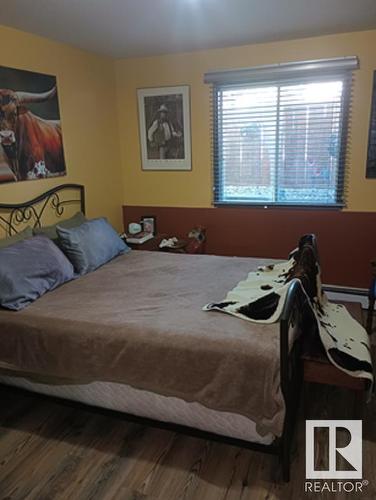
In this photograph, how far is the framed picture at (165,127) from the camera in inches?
146

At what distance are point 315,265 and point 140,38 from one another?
226 centimetres

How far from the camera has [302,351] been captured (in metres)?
1.96

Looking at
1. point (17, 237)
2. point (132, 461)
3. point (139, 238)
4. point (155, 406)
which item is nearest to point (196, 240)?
point (139, 238)

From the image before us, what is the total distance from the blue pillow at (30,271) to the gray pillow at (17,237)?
15 centimetres

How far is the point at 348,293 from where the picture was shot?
3.53 meters

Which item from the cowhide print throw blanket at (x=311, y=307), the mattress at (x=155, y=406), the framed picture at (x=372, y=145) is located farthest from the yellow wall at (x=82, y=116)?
the framed picture at (x=372, y=145)

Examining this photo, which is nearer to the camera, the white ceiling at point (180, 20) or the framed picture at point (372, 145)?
the white ceiling at point (180, 20)

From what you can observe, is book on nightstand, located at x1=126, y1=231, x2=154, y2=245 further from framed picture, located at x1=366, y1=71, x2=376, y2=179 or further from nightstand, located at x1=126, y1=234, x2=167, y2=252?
framed picture, located at x1=366, y1=71, x2=376, y2=179

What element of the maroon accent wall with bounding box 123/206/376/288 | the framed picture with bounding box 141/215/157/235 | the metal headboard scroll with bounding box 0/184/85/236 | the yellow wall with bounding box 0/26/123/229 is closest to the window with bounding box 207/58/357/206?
the maroon accent wall with bounding box 123/206/376/288

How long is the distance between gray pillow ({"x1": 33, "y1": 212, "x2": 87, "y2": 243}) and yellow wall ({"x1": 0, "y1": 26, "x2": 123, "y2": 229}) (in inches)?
→ 11.1

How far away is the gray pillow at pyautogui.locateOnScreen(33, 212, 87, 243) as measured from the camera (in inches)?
113

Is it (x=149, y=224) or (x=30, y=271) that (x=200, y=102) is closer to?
(x=149, y=224)

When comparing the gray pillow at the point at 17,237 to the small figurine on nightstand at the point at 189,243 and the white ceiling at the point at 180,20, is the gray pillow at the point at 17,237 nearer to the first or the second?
the small figurine on nightstand at the point at 189,243

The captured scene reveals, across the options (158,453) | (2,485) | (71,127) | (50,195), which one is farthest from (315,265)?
(71,127)
